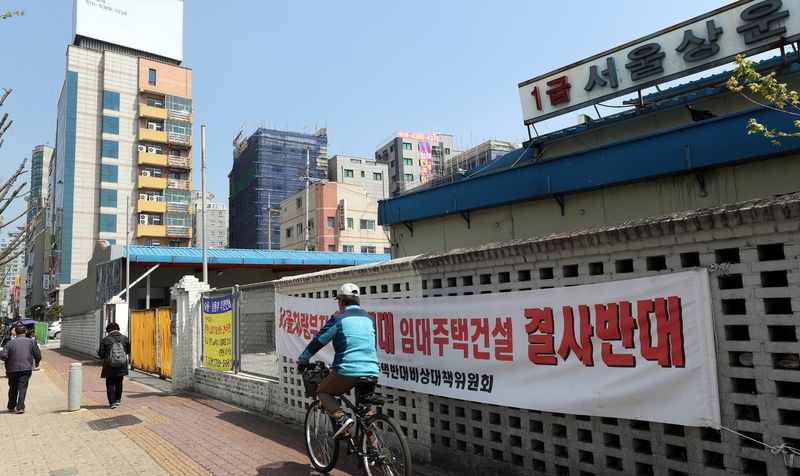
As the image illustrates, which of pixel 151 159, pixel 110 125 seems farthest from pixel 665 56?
pixel 110 125

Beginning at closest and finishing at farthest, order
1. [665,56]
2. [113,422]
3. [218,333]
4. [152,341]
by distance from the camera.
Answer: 1. [113,422]
2. [218,333]
3. [665,56]
4. [152,341]

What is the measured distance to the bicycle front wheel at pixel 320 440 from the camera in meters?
5.82

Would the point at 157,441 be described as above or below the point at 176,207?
below

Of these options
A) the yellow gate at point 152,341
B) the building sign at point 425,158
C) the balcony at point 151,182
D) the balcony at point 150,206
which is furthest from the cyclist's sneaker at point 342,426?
the building sign at point 425,158

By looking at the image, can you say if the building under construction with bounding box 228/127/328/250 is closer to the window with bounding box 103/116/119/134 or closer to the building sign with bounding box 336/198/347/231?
the building sign with bounding box 336/198/347/231

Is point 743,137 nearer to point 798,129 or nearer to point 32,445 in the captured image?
point 798,129

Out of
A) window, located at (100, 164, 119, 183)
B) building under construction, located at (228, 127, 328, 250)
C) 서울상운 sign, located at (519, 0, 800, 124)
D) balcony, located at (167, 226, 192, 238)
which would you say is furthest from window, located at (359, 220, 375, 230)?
서울상운 sign, located at (519, 0, 800, 124)

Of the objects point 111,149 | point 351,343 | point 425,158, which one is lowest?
point 351,343

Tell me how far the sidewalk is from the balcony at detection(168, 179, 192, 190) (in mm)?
46671

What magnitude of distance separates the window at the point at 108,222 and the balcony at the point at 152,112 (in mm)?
10655

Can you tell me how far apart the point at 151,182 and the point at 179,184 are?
2765mm

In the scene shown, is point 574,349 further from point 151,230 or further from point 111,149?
point 111,149

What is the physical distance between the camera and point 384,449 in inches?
203

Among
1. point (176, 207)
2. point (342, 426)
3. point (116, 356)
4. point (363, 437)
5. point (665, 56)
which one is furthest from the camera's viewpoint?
point (176, 207)
